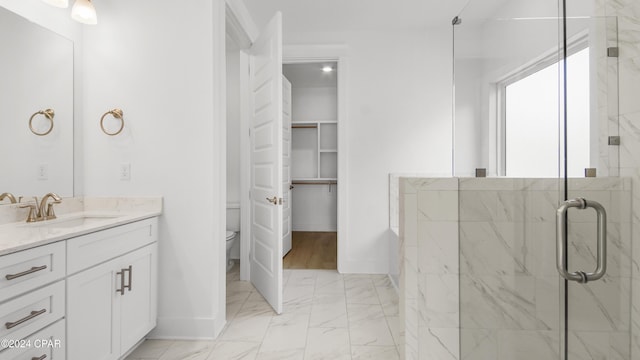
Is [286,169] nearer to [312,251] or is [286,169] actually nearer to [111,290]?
[312,251]

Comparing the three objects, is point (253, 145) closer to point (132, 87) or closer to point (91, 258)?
point (132, 87)

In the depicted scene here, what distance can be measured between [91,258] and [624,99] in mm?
2150

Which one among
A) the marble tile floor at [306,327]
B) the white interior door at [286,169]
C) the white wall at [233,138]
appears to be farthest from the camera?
the white interior door at [286,169]

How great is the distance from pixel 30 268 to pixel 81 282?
0.28 m

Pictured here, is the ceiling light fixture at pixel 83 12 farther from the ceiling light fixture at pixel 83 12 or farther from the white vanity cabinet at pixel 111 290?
the white vanity cabinet at pixel 111 290

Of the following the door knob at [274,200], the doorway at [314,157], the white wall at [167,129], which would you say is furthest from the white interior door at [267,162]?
the doorway at [314,157]

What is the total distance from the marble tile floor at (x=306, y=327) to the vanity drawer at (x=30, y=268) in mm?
869

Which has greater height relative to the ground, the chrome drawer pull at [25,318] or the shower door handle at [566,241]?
the shower door handle at [566,241]

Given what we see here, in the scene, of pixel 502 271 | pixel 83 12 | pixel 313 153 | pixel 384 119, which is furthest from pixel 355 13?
pixel 313 153

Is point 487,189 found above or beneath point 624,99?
beneath

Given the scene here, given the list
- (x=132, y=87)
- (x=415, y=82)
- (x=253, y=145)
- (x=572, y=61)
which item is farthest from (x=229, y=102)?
(x=572, y=61)

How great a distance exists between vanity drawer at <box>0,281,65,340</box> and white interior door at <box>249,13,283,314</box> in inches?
53.6

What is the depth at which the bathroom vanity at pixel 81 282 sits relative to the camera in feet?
3.82

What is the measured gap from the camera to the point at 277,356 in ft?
6.20
